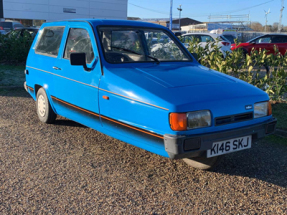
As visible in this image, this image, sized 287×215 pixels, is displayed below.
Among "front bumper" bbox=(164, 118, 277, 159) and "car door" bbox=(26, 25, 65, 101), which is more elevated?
"car door" bbox=(26, 25, 65, 101)

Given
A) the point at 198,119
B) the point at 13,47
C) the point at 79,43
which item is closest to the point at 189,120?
the point at 198,119

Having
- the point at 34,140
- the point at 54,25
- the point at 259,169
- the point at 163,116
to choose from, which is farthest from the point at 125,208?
the point at 54,25

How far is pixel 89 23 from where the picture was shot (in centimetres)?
448

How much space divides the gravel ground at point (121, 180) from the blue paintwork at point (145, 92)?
1.41 feet

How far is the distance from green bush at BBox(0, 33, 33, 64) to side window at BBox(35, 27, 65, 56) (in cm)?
805

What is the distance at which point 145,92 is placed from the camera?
3.39 meters

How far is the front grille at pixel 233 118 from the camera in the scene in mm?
3336

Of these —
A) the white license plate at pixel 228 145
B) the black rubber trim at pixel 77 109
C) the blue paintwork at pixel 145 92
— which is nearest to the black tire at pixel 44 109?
the black rubber trim at pixel 77 109

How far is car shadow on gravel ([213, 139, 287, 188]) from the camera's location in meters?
3.80

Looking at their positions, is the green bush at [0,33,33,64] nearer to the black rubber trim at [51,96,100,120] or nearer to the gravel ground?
the gravel ground

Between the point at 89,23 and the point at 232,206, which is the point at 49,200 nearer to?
the point at 232,206

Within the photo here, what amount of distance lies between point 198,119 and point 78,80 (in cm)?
189

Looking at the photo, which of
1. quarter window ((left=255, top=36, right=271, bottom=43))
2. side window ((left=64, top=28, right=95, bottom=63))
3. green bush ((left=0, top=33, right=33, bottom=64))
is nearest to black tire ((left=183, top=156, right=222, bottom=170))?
side window ((left=64, top=28, right=95, bottom=63))

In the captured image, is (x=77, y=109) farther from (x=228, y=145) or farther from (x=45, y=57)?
(x=228, y=145)
